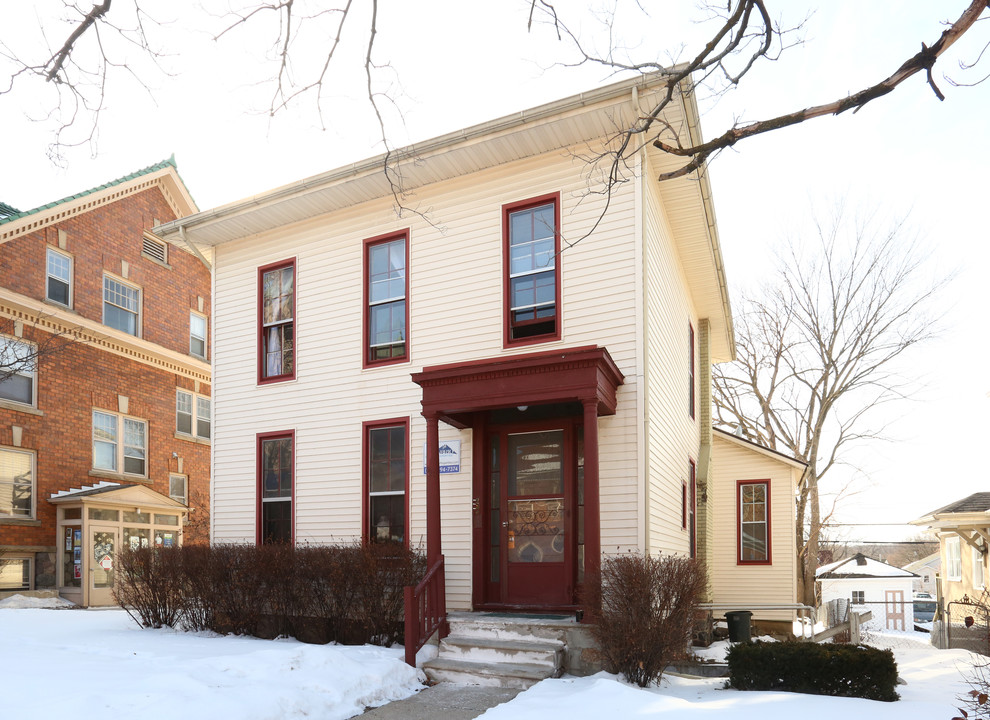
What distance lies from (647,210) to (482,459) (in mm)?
3858

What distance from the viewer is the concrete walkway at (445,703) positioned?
691 cm

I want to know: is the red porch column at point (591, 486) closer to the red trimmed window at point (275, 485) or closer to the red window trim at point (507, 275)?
the red window trim at point (507, 275)

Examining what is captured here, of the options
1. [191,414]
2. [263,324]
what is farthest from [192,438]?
[263,324]

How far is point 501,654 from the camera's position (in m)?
8.36

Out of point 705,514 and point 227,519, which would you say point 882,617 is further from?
point 227,519

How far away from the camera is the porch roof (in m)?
8.46

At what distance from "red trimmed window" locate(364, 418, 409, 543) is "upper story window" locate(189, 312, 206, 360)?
15.0 m

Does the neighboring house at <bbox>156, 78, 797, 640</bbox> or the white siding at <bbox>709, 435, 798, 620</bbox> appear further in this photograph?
the white siding at <bbox>709, 435, 798, 620</bbox>

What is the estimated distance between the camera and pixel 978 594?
21438 millimetres

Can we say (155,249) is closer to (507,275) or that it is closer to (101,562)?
(101,562)

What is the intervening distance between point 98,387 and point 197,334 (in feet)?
15.6

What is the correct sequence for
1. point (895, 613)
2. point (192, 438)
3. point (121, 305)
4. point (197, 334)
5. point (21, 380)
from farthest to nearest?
point (895, 613)
point (197, 334)
point (192, 438)
point (121, 305)
point (21, 380)

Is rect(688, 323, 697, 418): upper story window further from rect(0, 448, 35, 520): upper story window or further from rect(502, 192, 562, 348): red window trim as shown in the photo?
rect(0, 448, 35, 520): upper story window

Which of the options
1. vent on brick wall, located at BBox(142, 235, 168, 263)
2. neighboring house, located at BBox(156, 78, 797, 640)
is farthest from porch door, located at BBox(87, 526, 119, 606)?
vent on brick wall, located at BBox(142, 235, 168, 263)
